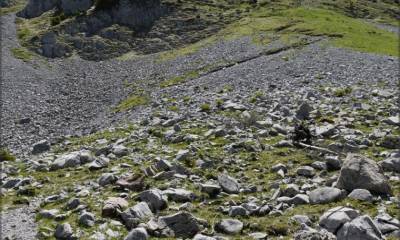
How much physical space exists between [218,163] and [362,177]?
6.40 meters

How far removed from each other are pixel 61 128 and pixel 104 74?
30896 millimetres

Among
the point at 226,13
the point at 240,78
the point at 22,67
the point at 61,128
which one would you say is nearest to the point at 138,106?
the point at 61,128

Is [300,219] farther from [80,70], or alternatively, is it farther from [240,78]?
[80,70]

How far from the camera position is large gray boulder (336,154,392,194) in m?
15.6

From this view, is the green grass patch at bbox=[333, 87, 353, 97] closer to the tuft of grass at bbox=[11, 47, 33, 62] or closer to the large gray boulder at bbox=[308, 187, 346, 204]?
the large gray boulder at bbox=[308, 187, 346, 204]

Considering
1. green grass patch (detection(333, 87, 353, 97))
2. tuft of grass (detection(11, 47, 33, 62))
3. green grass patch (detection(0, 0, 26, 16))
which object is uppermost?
green grass patch (detection(333, 87, 353, 97))

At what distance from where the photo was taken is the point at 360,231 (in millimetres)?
11750

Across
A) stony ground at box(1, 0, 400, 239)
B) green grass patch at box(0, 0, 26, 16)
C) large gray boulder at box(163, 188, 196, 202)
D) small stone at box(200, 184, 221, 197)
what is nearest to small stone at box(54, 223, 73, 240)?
stony ground at box(1, 0, 400, 239)

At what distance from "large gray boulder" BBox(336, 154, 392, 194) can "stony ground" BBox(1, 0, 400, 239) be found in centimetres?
3

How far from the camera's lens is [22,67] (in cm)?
6550

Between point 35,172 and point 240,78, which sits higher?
point 35,172

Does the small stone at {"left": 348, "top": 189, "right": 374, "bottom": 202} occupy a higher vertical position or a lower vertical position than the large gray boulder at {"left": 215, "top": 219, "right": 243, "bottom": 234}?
higher

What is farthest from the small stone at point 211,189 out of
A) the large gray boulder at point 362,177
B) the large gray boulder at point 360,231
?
the large gray boulder at point 360,231

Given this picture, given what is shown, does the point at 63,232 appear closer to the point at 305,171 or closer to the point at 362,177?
the point at 305,171
